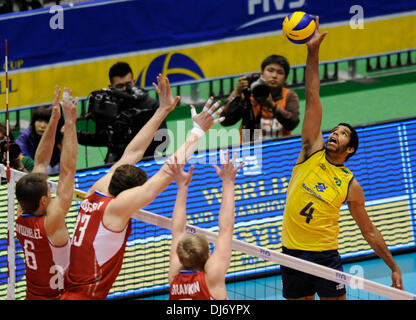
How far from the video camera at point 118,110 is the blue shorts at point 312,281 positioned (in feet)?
10.6

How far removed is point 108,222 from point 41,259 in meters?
0.68

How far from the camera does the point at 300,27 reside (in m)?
8.97

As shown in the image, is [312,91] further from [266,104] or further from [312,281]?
[266,104]

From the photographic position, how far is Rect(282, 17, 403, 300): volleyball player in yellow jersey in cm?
847

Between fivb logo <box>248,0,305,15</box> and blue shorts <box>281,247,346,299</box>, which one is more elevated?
fivb logo <box>248,0,305,15</box>

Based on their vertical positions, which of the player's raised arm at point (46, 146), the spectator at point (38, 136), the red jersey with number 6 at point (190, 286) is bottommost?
the red jersey with number 6 at point (190, 286)

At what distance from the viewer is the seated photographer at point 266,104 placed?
10.9m

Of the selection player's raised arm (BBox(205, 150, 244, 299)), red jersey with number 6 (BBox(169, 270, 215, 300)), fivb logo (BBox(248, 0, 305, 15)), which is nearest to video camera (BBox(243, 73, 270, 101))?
player's raised arm (BBox(205, 150, 244, 299))

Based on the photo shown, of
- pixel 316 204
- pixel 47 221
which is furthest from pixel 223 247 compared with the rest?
pixel 316 204

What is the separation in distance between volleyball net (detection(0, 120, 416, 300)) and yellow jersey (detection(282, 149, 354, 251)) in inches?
70.5

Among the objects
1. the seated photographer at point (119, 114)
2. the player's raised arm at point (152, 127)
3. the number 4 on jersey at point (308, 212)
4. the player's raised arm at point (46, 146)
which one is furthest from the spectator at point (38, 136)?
the number 4 on jersey at point (308, 212)

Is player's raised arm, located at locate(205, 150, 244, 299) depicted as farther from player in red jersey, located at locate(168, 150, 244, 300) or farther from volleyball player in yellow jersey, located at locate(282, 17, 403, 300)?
volleyball player in yellow jersey, located at locate(282, 17, 403, 300)

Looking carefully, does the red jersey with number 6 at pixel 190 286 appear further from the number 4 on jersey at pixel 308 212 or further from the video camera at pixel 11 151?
the video camera at pixel 11 151

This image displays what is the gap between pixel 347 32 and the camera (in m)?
16.1
